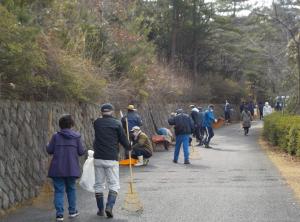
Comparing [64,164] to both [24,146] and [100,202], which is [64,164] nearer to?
[100,202]

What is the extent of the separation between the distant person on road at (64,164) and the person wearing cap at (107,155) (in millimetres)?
359

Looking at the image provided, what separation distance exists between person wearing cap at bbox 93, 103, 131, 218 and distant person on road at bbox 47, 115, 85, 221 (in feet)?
1.18

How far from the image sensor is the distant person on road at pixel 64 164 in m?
8.48

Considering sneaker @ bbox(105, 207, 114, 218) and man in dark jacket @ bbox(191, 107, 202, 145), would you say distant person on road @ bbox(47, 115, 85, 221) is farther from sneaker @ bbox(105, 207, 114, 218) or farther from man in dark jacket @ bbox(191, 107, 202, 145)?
man in dark jacket @ bbox(191, 107, 202, 145)

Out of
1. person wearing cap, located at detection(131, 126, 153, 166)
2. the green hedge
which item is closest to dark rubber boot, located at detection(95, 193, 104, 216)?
person wearing cap, located at detection(131, 126, 153, 166)

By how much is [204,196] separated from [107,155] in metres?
2.63

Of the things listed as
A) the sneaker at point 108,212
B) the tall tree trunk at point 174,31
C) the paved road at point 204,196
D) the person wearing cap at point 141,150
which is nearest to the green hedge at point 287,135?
the paved road at point 204,196

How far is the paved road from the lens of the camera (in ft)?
28.8

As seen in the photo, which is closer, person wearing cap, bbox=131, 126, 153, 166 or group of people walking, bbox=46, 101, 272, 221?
group of people walking, bbox=46, 101, 272, 221

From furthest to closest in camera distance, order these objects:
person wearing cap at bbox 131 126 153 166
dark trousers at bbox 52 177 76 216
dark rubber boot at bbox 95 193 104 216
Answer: person wearing cap at bbox 131 126 153 166 → dark rubber boot at bbox 95 193 104 216 → dark trousers at bbox 52 177 76 216

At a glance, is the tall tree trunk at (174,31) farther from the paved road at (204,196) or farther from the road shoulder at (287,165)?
the paved road at (204,196)

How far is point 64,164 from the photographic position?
8.52m

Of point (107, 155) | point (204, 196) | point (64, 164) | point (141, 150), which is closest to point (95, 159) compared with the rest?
point (107, 155)

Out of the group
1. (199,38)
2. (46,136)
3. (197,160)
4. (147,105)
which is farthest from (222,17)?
(46,136)
